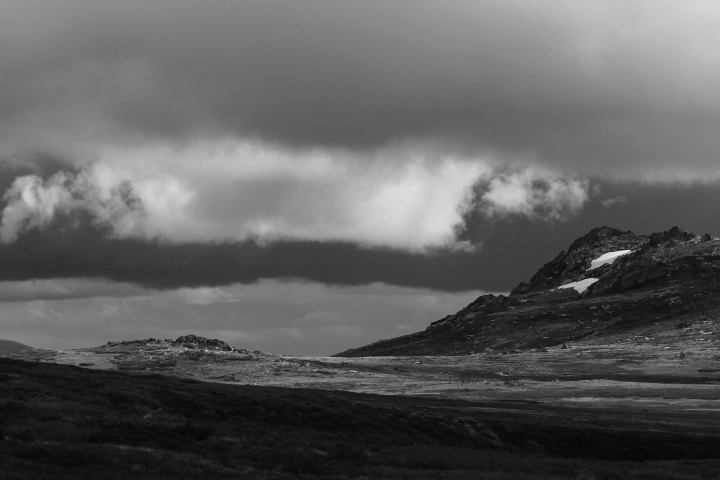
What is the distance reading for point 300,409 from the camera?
67125 mm

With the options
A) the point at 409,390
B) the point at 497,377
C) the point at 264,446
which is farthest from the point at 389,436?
the point at 497,377

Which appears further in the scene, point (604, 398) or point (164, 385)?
point (604, 398)

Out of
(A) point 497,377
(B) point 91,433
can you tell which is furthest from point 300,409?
(A) point 497,377

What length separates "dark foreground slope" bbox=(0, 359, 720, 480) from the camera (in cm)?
4099

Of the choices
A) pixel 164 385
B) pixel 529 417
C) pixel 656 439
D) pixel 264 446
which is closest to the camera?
pixel 264 446

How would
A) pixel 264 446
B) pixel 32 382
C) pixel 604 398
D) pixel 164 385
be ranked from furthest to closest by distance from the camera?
pixel 604 398
pixel 164 385
pixel 32 382
pixel 264 446

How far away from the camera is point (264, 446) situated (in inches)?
1944

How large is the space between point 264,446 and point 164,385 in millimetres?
21800

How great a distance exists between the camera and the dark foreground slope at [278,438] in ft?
134

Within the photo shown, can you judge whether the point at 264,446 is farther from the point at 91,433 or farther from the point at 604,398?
the point at 604,398

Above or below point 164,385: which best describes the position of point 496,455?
below

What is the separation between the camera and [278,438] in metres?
53.5

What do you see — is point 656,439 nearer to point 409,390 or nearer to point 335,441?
point 335,441

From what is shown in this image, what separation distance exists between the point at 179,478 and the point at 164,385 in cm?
3164
